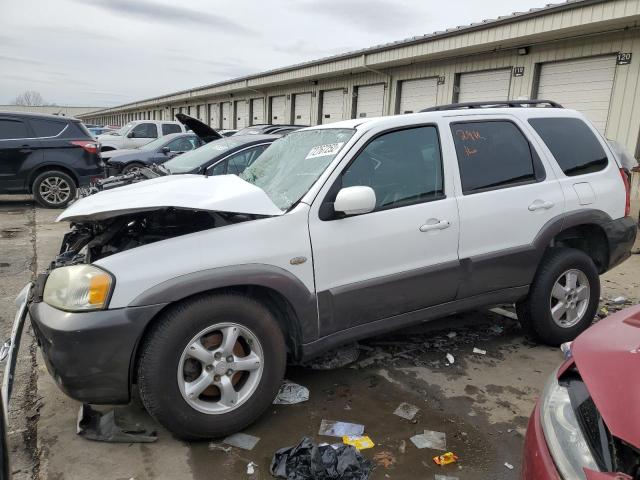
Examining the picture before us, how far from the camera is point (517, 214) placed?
3.71 m

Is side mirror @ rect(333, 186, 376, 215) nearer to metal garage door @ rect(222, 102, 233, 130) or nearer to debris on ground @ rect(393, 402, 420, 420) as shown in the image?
debris on ground @ rect(393, 402, 420, 420)

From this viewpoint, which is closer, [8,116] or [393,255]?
[393,255]

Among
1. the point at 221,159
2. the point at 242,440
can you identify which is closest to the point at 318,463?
the point at 242,440

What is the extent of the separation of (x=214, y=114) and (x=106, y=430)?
103ft

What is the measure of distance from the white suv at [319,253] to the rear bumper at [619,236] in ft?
0.06

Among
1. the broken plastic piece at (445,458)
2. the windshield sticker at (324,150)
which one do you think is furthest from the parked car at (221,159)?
the broken plastic piece at (445,458)

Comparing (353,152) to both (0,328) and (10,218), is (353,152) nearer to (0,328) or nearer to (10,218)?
(0,328)

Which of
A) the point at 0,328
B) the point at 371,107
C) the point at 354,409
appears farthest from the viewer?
the point at 371,107

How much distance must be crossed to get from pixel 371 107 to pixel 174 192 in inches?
563

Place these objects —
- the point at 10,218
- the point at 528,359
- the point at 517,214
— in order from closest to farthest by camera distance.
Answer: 1. the point at 517,214
2. the point at 528,359
3. the point at 10,218

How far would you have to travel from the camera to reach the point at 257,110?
2531 cm

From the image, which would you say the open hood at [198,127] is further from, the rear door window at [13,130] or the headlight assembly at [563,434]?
the headlight assembly at [563,434]

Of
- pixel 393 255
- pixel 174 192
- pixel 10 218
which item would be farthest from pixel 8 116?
pixel 393 255

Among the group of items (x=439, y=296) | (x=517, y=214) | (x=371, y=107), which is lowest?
(x=439, y=296)
